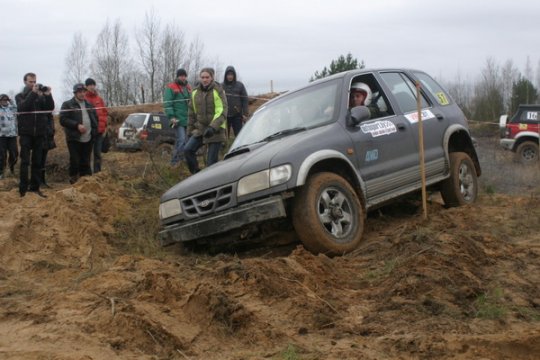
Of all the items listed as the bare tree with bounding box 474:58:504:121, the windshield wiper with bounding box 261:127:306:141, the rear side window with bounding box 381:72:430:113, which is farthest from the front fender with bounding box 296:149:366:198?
the bare tree with bounding box 474:58:504:121

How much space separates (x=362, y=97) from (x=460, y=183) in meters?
1.85

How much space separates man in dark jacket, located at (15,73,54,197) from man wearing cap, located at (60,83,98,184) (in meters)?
0.38

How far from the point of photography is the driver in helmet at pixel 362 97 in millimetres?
6770

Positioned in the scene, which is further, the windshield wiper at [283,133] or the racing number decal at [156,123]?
the racing number decal at [156,123]

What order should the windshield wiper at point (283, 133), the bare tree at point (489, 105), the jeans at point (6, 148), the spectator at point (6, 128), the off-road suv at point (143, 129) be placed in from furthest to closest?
the bare tree at point (489, 105) → the off-road suv at point (143, 129) → the jeans at point (6, 148) → the spectator at point (6, 128) → the windshield wiper at point (283, 133)

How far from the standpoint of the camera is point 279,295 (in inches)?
166

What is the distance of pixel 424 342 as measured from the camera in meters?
3.35

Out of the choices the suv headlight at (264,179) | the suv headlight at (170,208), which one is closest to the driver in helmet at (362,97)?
the suv headlight at (264,179)

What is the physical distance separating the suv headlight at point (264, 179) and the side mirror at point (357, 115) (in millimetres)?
1162

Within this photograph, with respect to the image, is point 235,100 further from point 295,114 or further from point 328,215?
point 328,215

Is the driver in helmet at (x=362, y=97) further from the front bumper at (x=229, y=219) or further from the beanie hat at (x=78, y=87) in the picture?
the beanie hat at (x=78, y=87)

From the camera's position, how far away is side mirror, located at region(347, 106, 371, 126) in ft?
20.5

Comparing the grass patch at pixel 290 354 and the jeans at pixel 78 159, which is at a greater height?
the jeans at pixel 78 159

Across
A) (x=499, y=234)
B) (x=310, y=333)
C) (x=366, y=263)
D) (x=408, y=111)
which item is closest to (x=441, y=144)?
(x=408, y=111)
